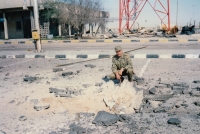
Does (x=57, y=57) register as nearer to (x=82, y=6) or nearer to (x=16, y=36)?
(x=82, y=6)

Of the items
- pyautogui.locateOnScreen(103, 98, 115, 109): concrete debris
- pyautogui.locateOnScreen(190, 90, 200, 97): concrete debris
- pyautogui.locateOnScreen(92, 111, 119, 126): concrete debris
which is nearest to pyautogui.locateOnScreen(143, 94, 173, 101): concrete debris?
pyautogui.locateOnScreen(190, 90, 200, 97): concrete debris

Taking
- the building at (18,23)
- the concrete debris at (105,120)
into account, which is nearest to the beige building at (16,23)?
the building at (18,23)

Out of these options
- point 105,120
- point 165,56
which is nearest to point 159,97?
point 105,120

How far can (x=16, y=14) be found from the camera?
2856cm

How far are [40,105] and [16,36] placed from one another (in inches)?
1093

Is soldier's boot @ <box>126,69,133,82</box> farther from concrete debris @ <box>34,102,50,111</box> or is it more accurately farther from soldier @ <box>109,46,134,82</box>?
concrete debris @ <box>34,102,50,111</box>

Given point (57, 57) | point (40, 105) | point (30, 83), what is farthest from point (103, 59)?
point (40, 105)

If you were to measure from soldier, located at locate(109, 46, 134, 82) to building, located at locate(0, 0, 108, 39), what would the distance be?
2235cm

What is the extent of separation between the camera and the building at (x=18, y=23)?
A: 85.8ft

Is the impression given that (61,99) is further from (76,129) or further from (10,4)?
(10,4)

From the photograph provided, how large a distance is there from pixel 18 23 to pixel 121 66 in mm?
26737

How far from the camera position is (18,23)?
29062 millimetres

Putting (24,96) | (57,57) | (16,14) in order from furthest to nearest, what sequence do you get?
1. (16,14)
2. (57,57)
3. (24,96)

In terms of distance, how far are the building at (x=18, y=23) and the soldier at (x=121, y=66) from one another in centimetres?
2235
